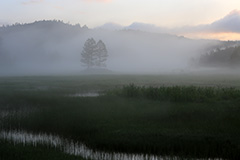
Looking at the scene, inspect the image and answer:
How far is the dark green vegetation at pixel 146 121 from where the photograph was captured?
43.7 ft

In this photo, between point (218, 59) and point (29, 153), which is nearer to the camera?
point (29, 153)

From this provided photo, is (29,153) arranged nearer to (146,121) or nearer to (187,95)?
(146,121)

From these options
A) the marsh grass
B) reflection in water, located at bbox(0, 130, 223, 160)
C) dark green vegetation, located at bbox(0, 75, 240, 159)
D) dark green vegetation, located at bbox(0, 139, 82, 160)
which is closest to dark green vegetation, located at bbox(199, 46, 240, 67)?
the marsh grass

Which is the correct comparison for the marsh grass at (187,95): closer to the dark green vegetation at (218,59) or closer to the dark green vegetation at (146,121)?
the dark green vegetation at (146,121)

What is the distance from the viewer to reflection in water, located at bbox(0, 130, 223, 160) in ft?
39.4

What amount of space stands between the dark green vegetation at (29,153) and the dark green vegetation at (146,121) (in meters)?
2.24

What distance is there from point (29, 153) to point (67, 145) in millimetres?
2257

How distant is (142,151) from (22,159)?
5145 mm

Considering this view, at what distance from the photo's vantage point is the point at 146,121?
17.4 meters

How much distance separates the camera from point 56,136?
14.9 m

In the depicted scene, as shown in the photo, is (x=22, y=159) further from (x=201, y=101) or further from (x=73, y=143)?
(x=201, y=101)

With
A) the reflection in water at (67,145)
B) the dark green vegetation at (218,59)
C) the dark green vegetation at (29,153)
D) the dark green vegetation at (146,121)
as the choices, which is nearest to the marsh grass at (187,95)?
the dark green vegetation at (146,121)

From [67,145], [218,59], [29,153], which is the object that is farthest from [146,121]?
[218,59]

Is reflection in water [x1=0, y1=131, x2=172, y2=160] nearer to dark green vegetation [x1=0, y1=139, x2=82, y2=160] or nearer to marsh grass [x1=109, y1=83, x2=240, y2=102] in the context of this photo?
dark green vegetation [x1=0, y1=139, x2=82, y2=160]
